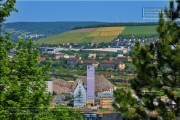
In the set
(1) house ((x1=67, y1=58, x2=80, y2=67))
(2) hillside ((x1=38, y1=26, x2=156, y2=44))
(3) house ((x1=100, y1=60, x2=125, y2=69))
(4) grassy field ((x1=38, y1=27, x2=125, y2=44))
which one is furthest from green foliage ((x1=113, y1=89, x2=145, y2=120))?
(4) grassy field ((x1=38, y1=27, x2=125, y2=44))

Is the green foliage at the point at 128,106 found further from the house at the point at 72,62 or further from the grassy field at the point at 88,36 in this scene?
the grassy field at the point at 88,36

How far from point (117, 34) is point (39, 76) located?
360ft

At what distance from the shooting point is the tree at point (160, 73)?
8852 millimetres

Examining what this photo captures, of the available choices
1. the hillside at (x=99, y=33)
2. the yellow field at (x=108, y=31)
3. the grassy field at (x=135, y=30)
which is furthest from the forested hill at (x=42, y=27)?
the grassy field at (x=135, y=30)

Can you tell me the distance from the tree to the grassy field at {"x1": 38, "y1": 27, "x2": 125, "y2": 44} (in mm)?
110968

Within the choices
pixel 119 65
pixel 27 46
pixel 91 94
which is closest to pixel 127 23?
pixel 119 65

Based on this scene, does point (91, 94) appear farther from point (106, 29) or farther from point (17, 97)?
point (106, 29)

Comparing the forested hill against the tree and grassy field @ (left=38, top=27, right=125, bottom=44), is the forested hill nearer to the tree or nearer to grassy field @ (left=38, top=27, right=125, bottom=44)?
grassy field @ (left=38, top=27, right=125, bottom=44)

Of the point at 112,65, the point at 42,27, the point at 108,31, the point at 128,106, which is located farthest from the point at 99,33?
the point at 128,106

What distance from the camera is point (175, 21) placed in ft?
30.1

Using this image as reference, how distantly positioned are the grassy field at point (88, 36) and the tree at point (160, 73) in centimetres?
11097

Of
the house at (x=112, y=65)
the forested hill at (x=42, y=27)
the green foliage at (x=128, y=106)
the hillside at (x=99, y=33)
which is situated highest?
the forested hill at (x=42, y=27)

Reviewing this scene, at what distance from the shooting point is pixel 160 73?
9.02 metres

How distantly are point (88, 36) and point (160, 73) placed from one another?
117970mm
